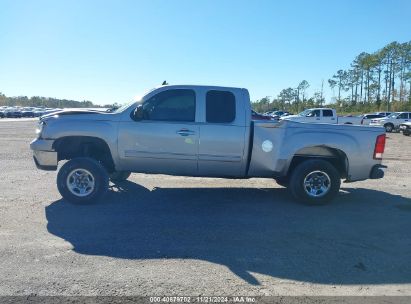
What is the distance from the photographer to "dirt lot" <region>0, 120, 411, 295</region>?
388 centimetres

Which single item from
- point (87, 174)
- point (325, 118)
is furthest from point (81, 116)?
point (325, 118)

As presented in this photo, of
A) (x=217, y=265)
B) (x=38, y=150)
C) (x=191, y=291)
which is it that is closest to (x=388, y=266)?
(x=217, y=265)

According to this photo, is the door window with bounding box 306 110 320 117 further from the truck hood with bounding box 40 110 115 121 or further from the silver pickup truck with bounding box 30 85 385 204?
the truck hood with bounding box 40 110 115 121

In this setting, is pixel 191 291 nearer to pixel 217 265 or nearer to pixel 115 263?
pixel 217 265

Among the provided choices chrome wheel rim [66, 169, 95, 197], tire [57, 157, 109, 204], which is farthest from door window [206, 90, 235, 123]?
chrome wheel rim [66, 169, 95, 197]

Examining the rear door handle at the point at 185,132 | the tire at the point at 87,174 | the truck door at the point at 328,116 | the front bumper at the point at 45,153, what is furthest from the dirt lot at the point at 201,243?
the truck door at the point at 328,116

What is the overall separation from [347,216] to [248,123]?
2.21 m

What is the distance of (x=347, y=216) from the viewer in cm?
641

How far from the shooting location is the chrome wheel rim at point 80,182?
677 centimetres

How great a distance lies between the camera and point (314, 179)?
704 cm

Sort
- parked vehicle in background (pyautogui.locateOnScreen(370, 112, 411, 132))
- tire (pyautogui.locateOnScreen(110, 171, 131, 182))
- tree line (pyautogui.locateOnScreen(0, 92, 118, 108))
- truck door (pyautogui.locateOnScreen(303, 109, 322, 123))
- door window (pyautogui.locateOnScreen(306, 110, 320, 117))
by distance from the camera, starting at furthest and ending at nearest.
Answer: tree line (pyautogui.locateOnScreen(0, 92, 118, 108)) < parked vehicle in background (pyautogui.locateOnScreen(370, 112, 411, 132)) < door window (pyautogui.locateOnScreen(306, 110, 320, 117)) < truck door (pyautogui.locateOnScreen(303, 109, 322, 123)) < tire (pyautogui.locateOnScreen(110, 171, 131, 182))

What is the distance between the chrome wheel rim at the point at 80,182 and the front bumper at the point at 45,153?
1.31 feet

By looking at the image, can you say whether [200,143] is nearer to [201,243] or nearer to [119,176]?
[201,243]

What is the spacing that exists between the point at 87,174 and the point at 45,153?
80 cm
